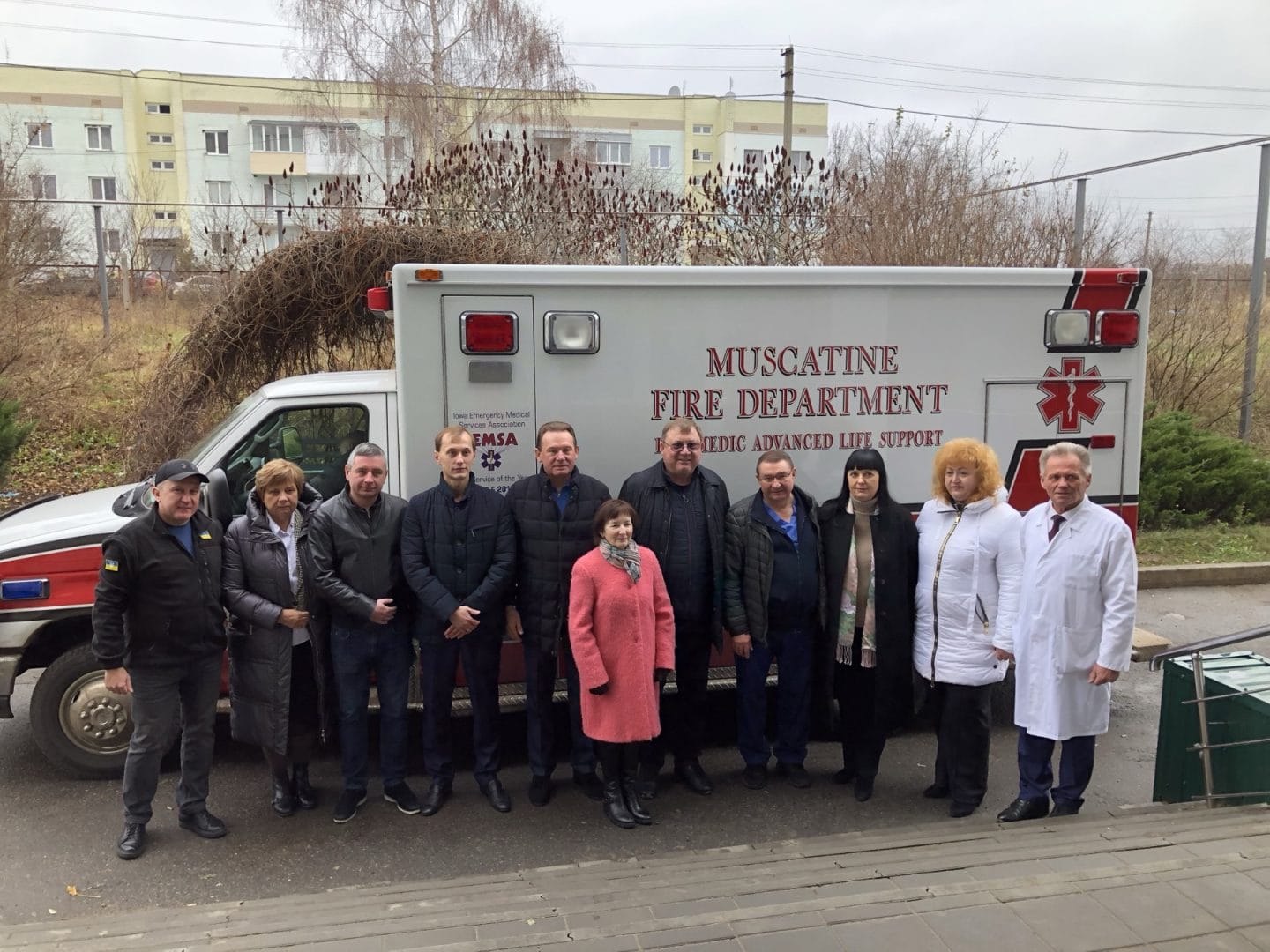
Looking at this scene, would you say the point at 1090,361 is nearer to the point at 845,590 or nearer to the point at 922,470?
the point at 922,470

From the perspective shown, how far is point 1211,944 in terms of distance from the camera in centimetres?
280

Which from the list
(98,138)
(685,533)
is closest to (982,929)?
(685,533)

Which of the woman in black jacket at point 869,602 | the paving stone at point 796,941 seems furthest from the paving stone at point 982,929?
the woman in black jacket at point 869,602

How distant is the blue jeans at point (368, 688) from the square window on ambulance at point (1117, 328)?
166 inches

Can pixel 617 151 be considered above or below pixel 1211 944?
above

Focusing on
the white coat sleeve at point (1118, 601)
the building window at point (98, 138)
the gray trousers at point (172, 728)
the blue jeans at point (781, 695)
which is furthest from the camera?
the building window at point (98, 138)

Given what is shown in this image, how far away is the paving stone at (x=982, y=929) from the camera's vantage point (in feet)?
9.25

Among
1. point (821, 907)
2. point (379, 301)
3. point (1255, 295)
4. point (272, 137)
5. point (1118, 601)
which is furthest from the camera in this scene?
point (272, 137)

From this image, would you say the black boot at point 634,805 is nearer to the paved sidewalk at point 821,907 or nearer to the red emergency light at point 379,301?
the paved sidewalk at point 821,907

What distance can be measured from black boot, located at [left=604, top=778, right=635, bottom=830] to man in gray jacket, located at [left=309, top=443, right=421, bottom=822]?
925 mm

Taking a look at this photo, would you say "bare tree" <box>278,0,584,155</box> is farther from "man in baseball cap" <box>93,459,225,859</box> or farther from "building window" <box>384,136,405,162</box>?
"man in baseball cap" <box>93,459,225,859</box>

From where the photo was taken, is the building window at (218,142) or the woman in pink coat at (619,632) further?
the building window at (218,142)

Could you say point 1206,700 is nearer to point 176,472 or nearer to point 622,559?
point 622,559

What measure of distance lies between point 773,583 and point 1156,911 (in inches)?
85.1
